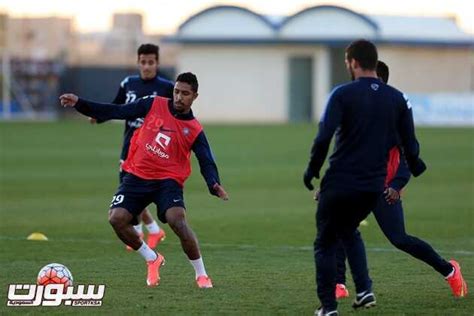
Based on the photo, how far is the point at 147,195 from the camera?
36.7ft

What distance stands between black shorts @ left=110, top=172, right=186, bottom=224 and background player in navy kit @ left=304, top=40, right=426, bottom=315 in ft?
6.82

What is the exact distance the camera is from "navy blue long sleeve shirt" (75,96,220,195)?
11047mm

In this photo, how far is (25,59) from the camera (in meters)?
64.0

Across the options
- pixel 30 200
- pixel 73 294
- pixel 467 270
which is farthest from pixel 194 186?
pixel 73 294

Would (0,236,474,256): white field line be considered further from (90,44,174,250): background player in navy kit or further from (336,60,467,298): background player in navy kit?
(336,60,467,298): background player in navy kit

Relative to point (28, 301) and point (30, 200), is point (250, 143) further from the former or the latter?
point (28, 301)

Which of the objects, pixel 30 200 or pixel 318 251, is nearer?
pixel 318 251

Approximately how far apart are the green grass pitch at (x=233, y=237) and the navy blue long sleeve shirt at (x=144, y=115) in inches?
41.9

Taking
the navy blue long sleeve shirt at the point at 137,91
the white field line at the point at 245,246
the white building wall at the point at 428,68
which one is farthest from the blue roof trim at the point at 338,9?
the navy blue long sleeve shirt at the point at 137,91

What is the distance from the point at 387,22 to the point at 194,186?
3991cm

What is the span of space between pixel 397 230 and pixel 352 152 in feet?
4.25

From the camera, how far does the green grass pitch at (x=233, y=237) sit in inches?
411

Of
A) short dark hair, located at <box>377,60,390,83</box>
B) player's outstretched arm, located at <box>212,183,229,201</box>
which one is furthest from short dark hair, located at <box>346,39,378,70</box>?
player's outstretched arm, located at <box>212,183,229,201</box>

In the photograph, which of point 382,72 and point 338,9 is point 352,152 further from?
point 338,9
